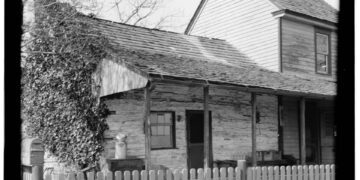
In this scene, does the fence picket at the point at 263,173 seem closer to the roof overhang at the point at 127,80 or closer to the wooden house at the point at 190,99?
the wooden house at the point at 190,99

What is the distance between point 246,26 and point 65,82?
324 inches

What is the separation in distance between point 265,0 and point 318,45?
2603 millimetres

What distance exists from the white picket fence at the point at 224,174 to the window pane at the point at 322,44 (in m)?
8.01

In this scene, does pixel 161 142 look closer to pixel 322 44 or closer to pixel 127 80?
pixel 127 80

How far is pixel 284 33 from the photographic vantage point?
1775 cm

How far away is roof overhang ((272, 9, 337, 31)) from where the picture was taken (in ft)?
57.4

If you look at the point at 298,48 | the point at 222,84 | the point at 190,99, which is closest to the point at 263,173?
the point at 222,84

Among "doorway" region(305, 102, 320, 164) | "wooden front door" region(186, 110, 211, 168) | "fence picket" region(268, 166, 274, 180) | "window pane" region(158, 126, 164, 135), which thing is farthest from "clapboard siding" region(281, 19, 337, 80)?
"fence picket" region(268, 166, 274, 180)

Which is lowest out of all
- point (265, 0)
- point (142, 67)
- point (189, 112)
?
point (189, 112)

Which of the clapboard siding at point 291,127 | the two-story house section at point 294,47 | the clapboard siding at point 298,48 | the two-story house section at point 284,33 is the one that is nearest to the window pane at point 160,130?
the two-story house section at point 294,47

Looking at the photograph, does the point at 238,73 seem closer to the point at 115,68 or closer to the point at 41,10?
the point at 115,68
